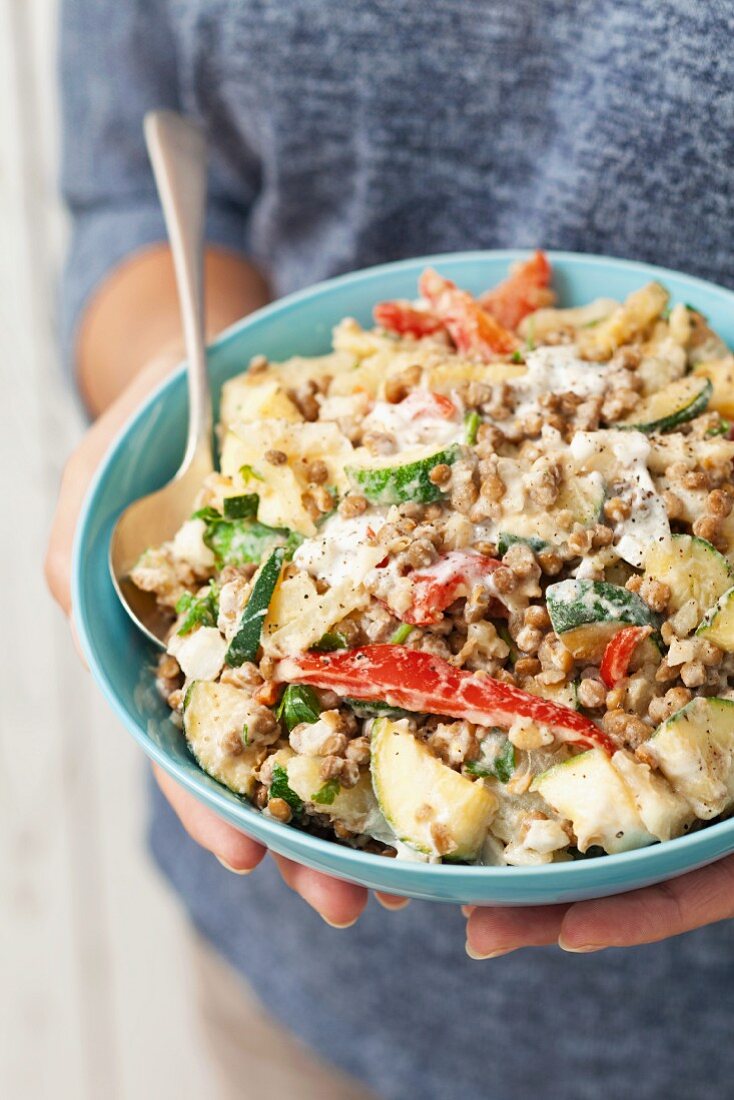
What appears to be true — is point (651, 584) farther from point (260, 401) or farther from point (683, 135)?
point (683, 135)

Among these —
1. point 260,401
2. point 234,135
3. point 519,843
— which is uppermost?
point 234,135

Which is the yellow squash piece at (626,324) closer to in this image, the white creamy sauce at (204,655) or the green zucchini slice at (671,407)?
the green zucchini slice at (671,407)

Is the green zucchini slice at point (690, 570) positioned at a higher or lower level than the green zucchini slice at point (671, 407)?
lower

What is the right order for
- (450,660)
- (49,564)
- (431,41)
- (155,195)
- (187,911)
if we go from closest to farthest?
1. (450,660)
2. (49,564)
3. (431,41)
4. (155,195)
5. (187,911)

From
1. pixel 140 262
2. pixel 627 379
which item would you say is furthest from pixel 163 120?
pixel 627 379

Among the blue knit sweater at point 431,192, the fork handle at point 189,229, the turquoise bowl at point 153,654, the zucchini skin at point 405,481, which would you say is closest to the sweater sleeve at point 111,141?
the blue knit sweater at point 431,192

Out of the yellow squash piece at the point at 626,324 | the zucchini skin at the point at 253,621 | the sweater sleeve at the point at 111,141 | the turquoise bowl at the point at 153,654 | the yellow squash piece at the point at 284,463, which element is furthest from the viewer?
the sweater sleeve at the point at 111,141

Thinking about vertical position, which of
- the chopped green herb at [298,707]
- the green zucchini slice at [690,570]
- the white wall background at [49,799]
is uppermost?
the green zucchini slice at [690,570]

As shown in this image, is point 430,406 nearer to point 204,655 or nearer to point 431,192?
point 204,655

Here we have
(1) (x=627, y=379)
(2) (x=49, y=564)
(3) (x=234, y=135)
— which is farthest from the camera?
(3) (x=234, y=135)
